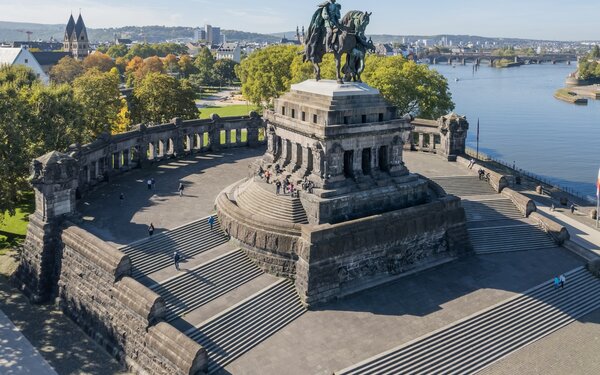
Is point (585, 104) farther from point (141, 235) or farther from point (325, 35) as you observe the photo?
point (141, 235)

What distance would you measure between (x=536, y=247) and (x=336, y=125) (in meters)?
17.8

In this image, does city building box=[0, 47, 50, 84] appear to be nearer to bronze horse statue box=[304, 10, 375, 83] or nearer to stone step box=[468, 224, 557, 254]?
bronze horse statue box=[304, 10, 375, 83]

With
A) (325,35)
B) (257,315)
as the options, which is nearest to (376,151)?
(325,35)

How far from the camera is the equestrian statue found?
3738cm

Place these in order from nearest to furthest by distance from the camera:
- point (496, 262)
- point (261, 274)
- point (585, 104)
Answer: point (261, 274), point (496, 262), point (585, 104)

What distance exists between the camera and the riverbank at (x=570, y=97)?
143 meters

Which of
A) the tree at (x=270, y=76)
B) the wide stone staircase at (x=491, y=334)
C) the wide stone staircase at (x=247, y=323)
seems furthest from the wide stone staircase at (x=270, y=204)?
the tree at (x=270, y=76)

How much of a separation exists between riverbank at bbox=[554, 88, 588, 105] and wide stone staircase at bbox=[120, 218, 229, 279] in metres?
134

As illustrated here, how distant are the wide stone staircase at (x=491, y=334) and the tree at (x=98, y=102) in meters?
35.7

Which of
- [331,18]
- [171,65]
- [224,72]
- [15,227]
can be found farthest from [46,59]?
[331,18]

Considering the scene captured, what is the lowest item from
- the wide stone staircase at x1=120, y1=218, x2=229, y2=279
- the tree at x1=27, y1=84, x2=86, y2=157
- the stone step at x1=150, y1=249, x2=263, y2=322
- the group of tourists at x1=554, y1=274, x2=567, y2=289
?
the group of tourists at x1=554, y1=274, x2=567, y2=289

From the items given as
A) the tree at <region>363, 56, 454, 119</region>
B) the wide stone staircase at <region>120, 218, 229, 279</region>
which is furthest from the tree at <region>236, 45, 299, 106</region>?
the wide stone staircase at <region>120, 218, 229, 279</region>

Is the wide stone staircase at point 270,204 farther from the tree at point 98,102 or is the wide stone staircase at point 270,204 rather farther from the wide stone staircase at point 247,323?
the tree at point 98,102

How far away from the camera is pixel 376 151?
123 feet
